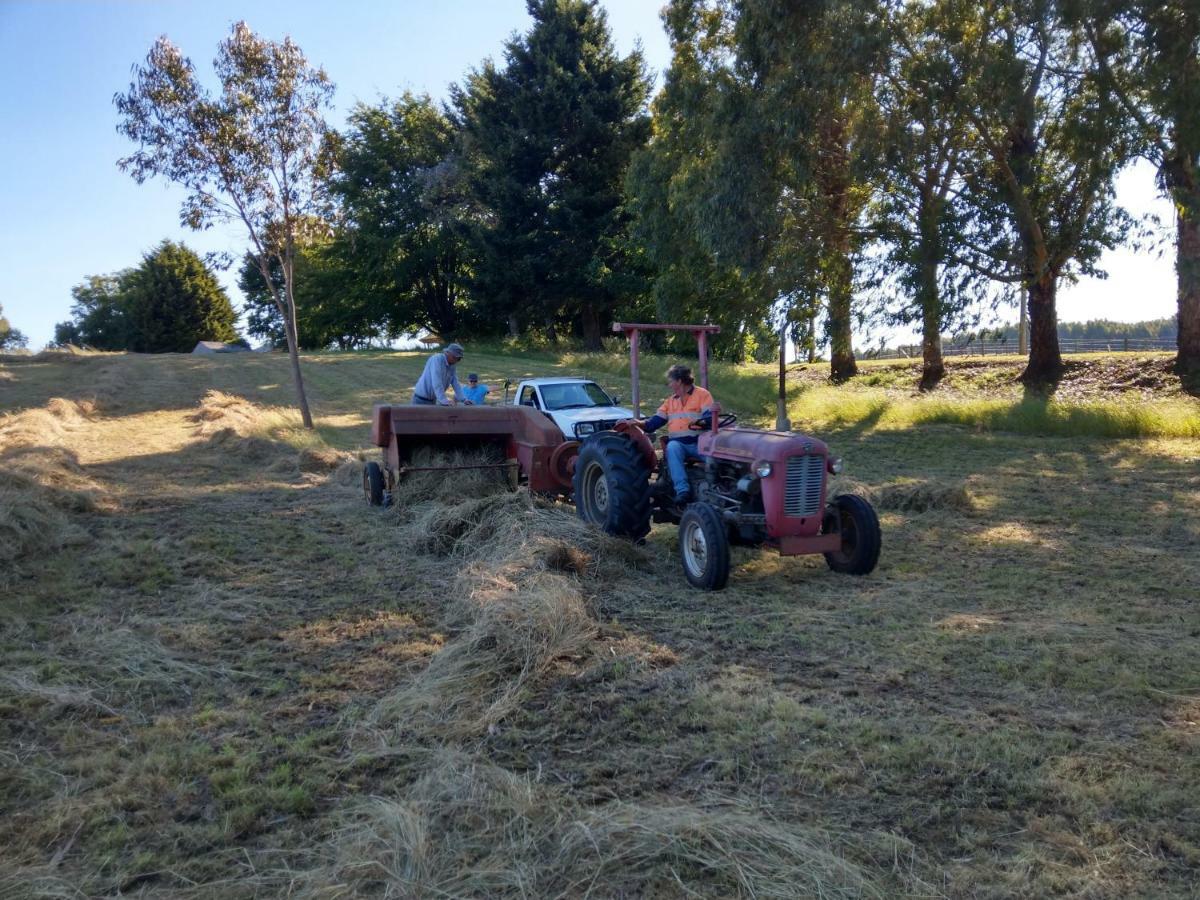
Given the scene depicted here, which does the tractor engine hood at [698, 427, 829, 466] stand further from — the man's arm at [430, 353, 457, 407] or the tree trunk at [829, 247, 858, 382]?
the tree trunk at [829, 247, 858, 382]

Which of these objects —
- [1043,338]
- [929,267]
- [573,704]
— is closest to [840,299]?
[929,267]

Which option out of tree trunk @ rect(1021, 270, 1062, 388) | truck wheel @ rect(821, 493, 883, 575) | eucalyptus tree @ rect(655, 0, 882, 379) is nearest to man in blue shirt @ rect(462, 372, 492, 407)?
truck wheel @ rect(821, 493, 883, 575)

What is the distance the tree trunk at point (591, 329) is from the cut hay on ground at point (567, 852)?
36.2 metres

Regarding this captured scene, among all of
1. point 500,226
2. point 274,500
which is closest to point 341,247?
point 500,226

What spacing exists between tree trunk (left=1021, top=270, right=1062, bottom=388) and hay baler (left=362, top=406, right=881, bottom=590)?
42.9ft

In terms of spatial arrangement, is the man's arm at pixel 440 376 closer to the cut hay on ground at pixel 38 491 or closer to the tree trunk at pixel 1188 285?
the cut hay on ground at pixel 38 491

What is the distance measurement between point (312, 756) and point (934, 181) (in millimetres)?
15899

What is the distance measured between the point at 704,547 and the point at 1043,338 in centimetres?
1620

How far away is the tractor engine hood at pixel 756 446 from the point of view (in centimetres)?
717

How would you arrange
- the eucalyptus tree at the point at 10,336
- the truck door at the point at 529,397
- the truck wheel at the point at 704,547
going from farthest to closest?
the eucalyptus tree at the point at 10,336 → the truck door at the point at 529,397 → the truck wheel at the point at 704,547

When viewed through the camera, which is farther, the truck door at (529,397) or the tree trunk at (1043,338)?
the tree trunk at (1043,338)

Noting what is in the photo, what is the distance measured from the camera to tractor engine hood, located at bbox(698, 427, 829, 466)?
717 cm

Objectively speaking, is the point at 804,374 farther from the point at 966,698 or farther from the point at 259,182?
the point at 966,698

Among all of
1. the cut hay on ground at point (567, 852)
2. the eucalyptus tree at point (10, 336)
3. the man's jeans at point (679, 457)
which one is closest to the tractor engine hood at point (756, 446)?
the man's jeans at point (679, 457)
